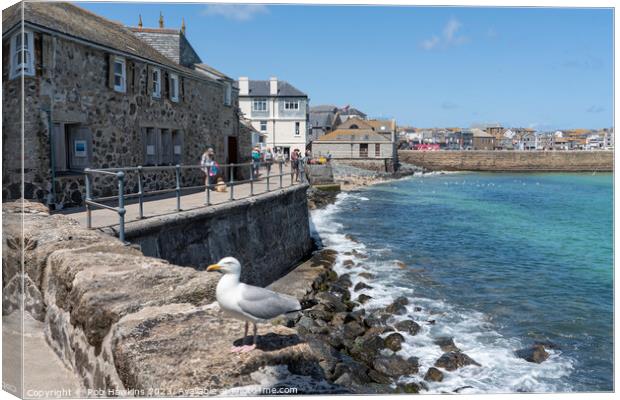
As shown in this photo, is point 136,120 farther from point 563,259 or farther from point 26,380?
point 563,259

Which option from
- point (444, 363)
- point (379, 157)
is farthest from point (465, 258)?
point (379, 157)

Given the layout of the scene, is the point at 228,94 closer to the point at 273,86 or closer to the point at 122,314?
the point at 122,314

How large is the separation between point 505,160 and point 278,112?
51118mm

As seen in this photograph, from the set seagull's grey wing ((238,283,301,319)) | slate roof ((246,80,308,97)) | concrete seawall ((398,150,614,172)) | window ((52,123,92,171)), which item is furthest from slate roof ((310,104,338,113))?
seagull's grey wing ((238,283,301,319))

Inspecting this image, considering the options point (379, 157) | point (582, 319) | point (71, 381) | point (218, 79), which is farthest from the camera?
point (379, 157)

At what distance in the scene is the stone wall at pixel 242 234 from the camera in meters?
10.5

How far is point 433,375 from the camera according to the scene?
10641 mm

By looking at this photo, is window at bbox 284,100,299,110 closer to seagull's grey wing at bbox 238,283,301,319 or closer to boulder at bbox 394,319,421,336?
boulder at bbox 394,319,421,336

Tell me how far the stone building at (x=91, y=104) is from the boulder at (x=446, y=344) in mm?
9441

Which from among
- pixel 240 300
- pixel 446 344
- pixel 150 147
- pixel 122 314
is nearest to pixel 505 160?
pixel 150 147

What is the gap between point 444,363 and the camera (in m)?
11.2

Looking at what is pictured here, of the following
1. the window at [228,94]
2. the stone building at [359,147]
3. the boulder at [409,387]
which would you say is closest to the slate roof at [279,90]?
the stone building at [359,147]

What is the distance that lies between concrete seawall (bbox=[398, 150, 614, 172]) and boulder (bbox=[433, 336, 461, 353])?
8254 centimetres

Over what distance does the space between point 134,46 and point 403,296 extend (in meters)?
11.5
